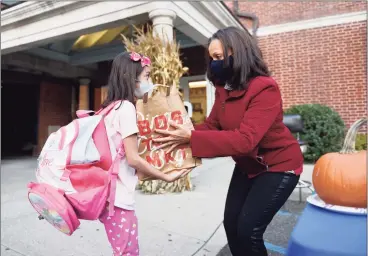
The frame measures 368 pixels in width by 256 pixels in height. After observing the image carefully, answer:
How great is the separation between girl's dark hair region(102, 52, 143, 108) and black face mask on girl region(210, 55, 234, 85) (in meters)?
0.43

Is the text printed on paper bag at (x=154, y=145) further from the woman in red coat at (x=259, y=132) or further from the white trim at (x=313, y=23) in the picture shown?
the white trim at (x=313, y=23)

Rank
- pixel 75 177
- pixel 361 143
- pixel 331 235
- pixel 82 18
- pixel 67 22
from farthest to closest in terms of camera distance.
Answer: pixel 361 143, pixel 67 22, pixel 82 18, pixel 75 177, pixel 331 235

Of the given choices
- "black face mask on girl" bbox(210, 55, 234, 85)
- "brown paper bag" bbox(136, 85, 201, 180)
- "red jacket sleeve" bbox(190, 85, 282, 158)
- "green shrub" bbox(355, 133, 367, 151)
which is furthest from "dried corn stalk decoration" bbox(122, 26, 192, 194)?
"green shrub" bbox(355, 133, 367, 151)

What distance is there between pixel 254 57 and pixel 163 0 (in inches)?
146

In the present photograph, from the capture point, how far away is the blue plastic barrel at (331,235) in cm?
130

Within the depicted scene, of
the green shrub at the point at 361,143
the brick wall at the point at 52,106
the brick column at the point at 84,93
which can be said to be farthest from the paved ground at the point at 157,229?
the brick column at the point at 84,93

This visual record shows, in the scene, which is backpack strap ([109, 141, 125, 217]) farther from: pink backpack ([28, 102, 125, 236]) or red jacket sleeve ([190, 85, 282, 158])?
red jacket sleeve ([190, 85, 282, 158])

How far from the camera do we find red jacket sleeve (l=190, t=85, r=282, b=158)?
59.7 inches

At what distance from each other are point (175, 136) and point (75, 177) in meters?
0.55

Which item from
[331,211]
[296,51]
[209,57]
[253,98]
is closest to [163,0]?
[209,57]

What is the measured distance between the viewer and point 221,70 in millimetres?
1728

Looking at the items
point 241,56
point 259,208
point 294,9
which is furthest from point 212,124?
point 294,9

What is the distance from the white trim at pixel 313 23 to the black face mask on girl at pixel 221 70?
8620 mm

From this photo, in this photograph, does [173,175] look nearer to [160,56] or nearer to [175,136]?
[175,136]
